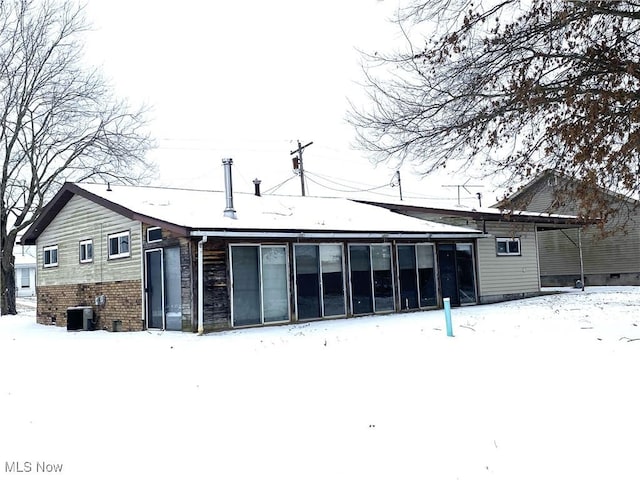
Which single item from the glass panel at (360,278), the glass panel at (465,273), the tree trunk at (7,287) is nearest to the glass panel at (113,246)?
the glass panel at (360,278)

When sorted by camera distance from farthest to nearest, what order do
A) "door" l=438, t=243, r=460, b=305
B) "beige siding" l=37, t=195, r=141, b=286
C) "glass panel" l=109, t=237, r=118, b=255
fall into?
1. "door" l=438, t=243, r=460, b=305
2. "glass panel" l=109, t=237, r=118, b=255
3. "beige siding" l=37, t=195, r=141, b=286

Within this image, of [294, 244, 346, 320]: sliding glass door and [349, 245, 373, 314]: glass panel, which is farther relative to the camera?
[349, 245, 373, 314]: glass panel

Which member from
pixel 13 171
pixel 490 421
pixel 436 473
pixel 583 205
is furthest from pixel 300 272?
pixel 13 171

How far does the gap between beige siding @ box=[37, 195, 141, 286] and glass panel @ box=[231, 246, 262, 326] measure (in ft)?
8.80

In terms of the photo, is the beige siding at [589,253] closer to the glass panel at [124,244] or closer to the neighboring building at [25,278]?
the glass panel at [124,244]

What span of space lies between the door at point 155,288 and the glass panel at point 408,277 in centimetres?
669

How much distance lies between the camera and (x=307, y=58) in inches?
552

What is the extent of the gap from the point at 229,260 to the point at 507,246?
11.1m

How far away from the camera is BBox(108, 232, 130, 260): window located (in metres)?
14.6

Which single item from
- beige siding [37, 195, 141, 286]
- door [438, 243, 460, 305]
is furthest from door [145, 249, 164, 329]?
door [438, 243, 460, 305]

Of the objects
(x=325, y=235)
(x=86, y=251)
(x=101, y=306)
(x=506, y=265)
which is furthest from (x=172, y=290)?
(x=506, y=265)

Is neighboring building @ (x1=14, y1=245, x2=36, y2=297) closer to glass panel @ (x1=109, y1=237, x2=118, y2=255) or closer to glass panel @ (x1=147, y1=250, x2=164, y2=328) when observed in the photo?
glass panel @ (x1=109, y1=237, x2=118, y2=255)

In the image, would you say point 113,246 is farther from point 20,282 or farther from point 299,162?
point 20,282

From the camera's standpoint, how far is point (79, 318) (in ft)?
51.5
